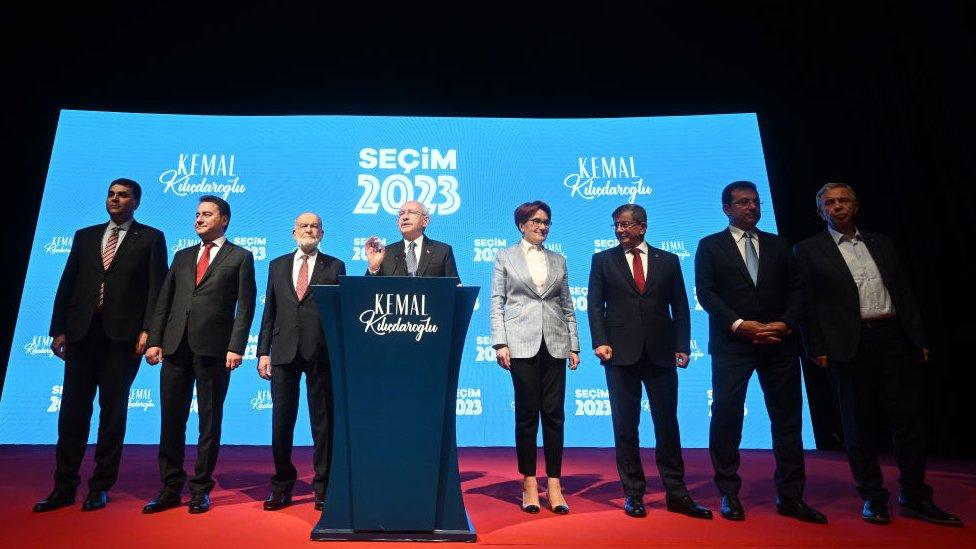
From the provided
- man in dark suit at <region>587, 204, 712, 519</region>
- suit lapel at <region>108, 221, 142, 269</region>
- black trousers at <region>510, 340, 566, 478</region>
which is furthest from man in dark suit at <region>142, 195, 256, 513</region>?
man in dark suit at <region>587, 204, 712, 519</region>

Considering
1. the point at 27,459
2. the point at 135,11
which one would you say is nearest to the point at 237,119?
the point at 135,11

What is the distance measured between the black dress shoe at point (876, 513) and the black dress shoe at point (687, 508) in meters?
0.74

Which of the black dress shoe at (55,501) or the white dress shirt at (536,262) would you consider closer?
the black dress shoe at (55,501)

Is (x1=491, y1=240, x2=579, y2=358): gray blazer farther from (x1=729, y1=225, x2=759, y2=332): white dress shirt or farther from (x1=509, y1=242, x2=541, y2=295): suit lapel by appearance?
(x1=729, y1=225, x2=759, y2=332): white dress shirt

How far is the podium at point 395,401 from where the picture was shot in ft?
7.50

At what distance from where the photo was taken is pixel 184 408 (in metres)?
3.08

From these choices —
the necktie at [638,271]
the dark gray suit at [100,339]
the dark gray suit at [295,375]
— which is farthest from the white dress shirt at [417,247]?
the dark gray suit at [100,339]

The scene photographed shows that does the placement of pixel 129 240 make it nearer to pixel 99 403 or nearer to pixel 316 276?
pixel 99 403

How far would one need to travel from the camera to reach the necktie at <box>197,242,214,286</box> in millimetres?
3180

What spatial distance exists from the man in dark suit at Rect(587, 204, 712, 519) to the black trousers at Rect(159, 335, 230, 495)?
6.82 ft

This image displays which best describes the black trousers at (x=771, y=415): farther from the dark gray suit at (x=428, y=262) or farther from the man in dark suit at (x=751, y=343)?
the dark gray suit at (x=428, y=262)

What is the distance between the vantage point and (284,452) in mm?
3078

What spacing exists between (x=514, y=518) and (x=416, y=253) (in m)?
1.55

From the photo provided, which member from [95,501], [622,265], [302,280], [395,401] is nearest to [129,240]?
[302,280]
